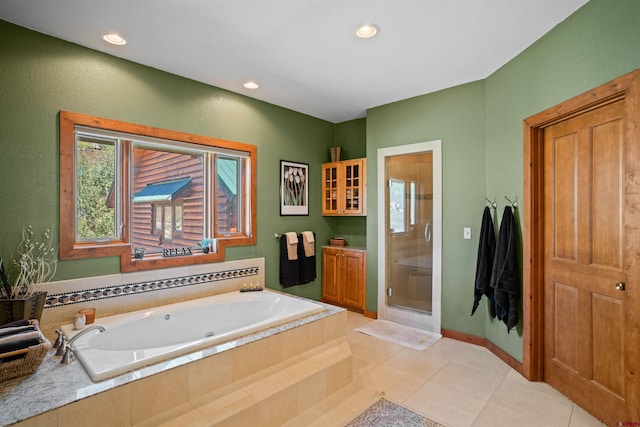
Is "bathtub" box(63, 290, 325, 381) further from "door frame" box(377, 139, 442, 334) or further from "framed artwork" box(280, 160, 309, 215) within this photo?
"door frame" box(377, 139, 442, 334)

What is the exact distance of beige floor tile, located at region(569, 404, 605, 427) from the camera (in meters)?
2.08

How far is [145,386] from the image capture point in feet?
5.57

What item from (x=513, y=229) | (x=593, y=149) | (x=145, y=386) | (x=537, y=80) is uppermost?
(x=537, y=80)

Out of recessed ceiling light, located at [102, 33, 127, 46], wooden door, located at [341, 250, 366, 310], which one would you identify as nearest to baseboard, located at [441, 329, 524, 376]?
wooden door, located at [341, 250, 366, 310]

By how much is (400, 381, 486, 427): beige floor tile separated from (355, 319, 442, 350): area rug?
0.79 m

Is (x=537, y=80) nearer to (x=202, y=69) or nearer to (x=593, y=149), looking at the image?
(x=593, y=149)

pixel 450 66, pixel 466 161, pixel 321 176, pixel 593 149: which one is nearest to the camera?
pixel 593 149

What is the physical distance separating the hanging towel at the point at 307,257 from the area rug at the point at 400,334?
1014mm

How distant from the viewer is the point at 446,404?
7.71 ft

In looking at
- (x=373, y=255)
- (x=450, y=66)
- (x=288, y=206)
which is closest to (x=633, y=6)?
(x=450, y=66)

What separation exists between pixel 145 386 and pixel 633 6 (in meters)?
3.37

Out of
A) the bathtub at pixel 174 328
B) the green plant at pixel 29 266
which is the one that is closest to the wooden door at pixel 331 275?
the bathtub at pixel 174 328

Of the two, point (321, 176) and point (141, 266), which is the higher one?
point (321, 176)

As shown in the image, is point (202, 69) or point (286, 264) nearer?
point (202, 69)
